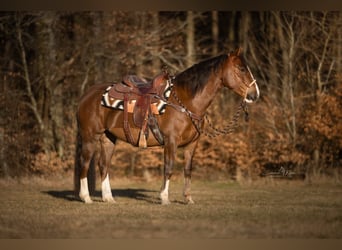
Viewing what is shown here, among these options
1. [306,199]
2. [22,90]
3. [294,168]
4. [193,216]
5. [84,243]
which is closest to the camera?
[84,243]

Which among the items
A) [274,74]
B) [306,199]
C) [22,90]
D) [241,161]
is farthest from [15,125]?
[306,199]

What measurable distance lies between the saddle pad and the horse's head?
3.08ft

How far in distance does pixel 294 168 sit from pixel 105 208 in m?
7.16

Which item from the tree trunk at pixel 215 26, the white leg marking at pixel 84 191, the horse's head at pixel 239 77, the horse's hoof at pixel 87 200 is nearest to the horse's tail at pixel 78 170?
the white leg marking at pixel 84 191

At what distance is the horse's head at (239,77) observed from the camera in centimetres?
917

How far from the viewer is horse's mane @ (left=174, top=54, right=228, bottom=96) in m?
9.30

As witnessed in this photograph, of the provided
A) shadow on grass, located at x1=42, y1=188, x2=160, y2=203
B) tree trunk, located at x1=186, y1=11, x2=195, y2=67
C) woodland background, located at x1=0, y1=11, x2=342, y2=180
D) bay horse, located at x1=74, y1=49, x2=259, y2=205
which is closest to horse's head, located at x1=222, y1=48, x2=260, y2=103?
bay horse, located at x1=74, y1=49, x2=259, y2=205

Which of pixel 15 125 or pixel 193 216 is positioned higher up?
pixel 15 125

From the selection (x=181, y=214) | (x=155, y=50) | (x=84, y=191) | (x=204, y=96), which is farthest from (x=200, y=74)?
A: (x=155, y=50)

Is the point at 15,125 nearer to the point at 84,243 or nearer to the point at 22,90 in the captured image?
the point at 22,90

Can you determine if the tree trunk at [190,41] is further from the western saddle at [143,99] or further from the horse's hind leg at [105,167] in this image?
the western saddle at [143,99]

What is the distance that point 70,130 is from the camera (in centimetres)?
1593

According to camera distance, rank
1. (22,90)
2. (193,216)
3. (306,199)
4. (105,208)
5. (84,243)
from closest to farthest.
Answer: (84,243) < (193,216) < (105,208) < (306,199) < (22,90)

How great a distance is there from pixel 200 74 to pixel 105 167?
7.67 ft
